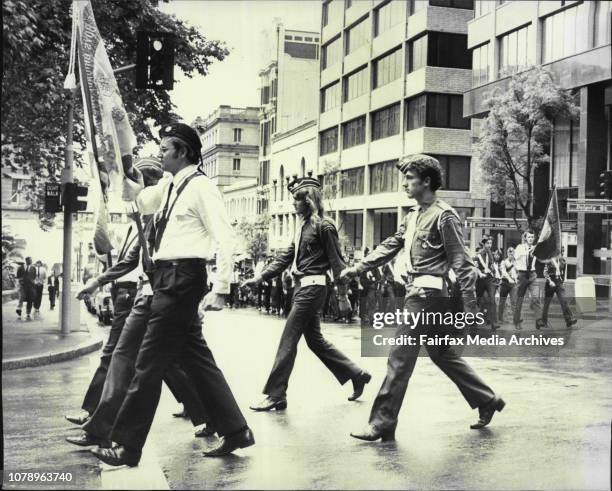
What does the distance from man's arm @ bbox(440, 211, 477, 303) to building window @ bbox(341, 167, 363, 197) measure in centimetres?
4165

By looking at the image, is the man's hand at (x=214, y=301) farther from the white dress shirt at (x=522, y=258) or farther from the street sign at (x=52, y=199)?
the white dress shirt at (x=522, y=258)

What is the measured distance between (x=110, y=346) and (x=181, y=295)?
1.64m

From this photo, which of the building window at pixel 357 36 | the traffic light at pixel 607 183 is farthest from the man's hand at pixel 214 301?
the building window at pixel 357 36

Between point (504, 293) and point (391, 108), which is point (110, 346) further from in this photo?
point (391, 108)

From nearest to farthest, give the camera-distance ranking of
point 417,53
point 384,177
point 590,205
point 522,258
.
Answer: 1. point 522,258
2. point 590,205
3. point 417,53
4. point 384,177

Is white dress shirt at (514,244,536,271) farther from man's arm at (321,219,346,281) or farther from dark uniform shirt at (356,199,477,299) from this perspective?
dark uniform shirt at (356,199,477,299)

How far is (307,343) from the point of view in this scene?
311 inches

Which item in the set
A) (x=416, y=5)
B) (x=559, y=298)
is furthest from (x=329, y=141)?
(x=559, y=298)

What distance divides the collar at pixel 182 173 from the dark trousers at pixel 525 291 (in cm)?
1205

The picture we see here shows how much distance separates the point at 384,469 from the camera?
17.7 ft

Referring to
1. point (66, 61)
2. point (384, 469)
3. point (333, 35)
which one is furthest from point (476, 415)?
point (333, 35)

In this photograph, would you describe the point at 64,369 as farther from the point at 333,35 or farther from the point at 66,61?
the point at 333,35

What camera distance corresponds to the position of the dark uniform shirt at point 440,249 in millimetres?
6340

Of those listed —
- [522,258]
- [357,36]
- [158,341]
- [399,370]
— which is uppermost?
[357,36]
